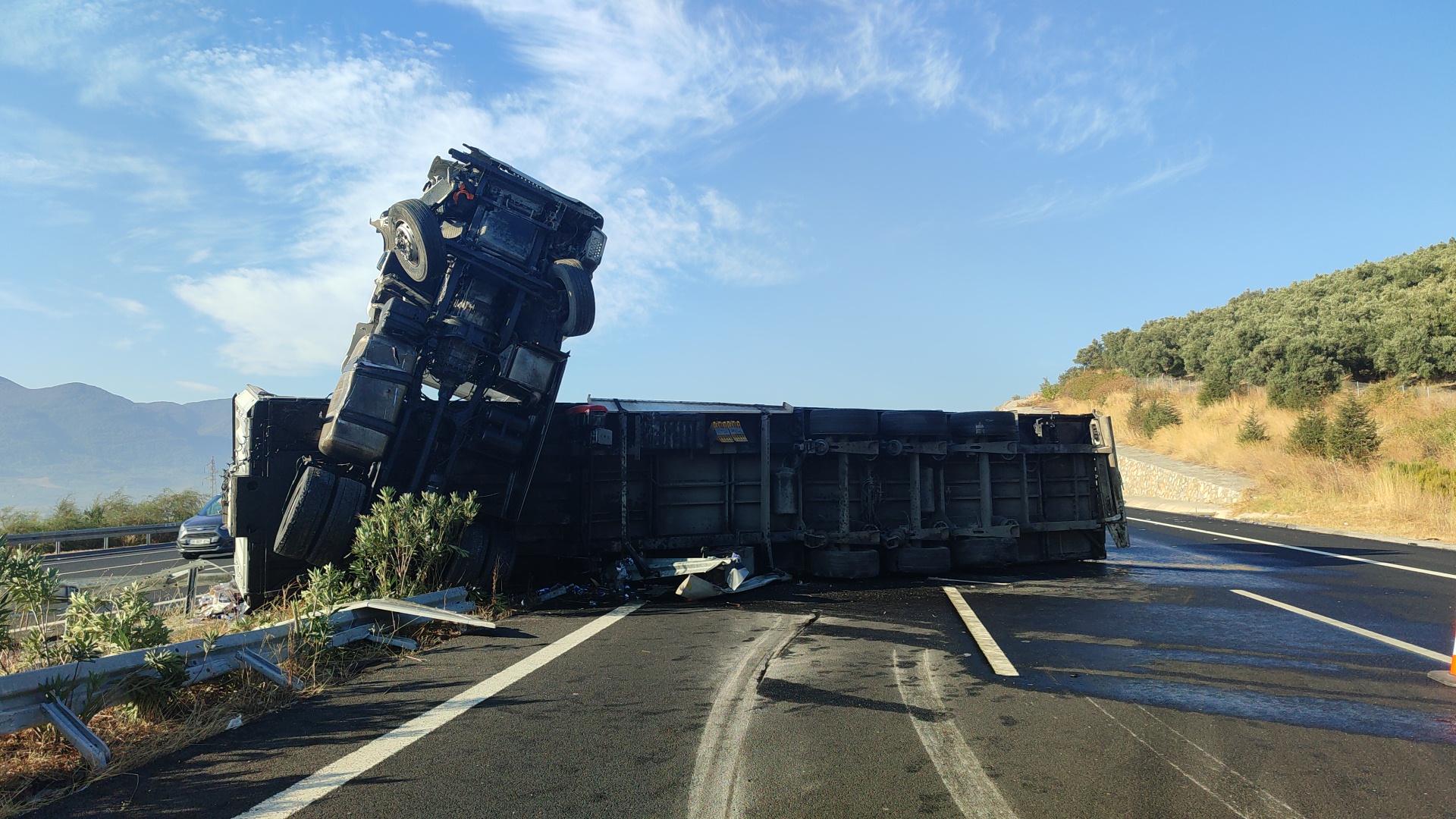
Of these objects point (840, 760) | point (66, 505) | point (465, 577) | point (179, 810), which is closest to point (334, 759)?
point (179, 810)

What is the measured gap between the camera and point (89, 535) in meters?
21.7

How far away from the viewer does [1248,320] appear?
43.2 meters

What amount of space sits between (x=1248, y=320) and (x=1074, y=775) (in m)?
48.7

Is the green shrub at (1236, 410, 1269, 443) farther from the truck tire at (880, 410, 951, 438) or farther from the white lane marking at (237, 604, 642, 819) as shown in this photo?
the white lane marking at (237, 604, 642, 819)

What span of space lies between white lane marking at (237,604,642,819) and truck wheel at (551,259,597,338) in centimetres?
450

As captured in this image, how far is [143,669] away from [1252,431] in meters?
34.6

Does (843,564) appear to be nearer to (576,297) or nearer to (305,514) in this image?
(576,297)

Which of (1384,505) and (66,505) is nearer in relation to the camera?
(1384,505)

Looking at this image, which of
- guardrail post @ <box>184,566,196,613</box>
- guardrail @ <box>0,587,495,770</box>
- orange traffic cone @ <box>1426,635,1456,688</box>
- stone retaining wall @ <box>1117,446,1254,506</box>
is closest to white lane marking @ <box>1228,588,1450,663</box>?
orange traffic cone @ <box>1426,635,1456,688</box>

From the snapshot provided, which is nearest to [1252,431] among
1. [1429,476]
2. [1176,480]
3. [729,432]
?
[1176,480]

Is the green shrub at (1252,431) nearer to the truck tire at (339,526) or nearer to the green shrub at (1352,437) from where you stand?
the green shrub at (1352,437)

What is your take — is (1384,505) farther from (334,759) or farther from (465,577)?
Answer: (334,759)

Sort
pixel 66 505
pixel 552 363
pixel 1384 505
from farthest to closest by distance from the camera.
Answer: pixel 66 505, pixel 1384 505, pixel 552 363

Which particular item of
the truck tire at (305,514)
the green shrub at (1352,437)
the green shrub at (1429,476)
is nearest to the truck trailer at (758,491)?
the truck tire at (305,514)
